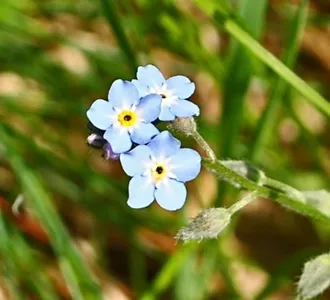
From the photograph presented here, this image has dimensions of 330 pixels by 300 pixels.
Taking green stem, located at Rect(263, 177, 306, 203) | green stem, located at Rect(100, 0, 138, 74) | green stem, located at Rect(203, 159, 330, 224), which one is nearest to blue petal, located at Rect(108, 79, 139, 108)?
green stem, located at Rect(203, 159, 330, 224)

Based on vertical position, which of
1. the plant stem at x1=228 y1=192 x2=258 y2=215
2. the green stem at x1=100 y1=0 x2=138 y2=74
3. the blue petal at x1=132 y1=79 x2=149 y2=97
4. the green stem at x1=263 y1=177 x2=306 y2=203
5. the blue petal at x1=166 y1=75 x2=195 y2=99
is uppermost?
the green stem at x1=100 y1=0 x2=138 y2=74

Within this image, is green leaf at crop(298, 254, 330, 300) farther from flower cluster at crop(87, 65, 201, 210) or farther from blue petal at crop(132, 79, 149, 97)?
blue petal at crop(132, 79, 149, 97)

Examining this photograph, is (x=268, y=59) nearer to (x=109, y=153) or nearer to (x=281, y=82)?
(x=281, y=82)

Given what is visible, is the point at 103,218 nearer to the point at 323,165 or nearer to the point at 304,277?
the point at 323,165

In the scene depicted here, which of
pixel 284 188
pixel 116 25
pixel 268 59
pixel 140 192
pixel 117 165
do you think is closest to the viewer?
pixel 140 192

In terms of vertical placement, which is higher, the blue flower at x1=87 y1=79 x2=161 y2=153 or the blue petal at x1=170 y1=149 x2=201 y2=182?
the blue flower at x1=87 y1=79 x2=161 y2=153

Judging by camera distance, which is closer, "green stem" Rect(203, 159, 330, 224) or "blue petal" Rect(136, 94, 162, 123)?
"blue petal" Rect(136, 94, 162, 123)

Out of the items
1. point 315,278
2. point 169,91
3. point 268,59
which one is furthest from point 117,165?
point 169,91

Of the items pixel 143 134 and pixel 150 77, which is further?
pixel 150 77
